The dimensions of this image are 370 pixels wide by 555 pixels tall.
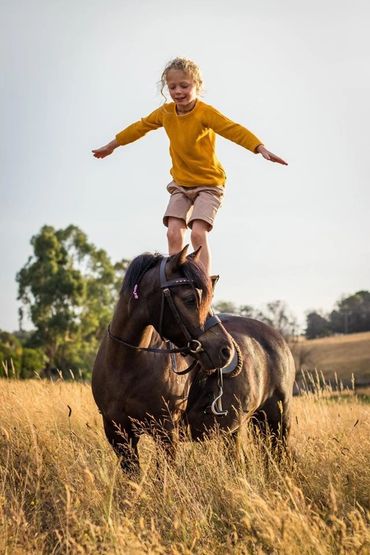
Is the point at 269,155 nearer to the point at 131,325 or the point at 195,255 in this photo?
the point at 195,255

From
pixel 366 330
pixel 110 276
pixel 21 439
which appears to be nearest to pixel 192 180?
pixel 21 439

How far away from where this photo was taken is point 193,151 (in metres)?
6.00

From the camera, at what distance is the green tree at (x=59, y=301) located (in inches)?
1763

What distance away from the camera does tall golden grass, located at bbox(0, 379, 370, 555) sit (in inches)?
141

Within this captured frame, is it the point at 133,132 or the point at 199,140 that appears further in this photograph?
the point at 133,132

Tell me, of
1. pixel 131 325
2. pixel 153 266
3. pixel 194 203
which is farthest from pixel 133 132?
pixel 131 325

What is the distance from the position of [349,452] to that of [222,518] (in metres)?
1.42

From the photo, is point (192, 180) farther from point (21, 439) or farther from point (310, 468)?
point (21, 439)

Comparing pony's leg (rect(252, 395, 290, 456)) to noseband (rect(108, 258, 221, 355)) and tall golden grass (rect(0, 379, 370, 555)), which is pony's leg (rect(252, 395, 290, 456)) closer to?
tall golden grass (rect(0, 379, 370, 555))

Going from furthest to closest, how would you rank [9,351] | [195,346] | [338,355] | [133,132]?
[338,355], [9,351], [133,132], [195,346]

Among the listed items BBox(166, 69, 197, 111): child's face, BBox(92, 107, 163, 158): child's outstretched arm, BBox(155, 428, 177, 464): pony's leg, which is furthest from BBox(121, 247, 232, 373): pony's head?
BBox(92, 107, 163, 158): child's outstretched arm

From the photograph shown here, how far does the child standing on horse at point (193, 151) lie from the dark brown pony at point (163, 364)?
0.82 m

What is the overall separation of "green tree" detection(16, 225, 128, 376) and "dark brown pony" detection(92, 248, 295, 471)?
1510 inches

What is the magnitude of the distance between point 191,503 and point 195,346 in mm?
1043
